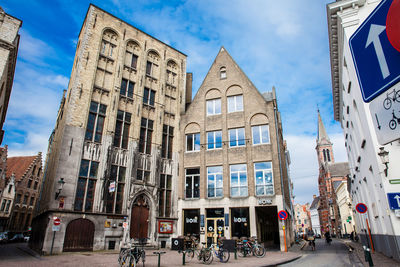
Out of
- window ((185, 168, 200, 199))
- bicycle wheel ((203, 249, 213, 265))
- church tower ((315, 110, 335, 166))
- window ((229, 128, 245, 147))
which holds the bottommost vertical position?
bicycle wheel ((203, 249, 213, 265))

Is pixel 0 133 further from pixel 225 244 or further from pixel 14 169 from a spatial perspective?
pixel 14 169

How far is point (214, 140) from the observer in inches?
979

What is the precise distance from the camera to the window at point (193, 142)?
25.6 metres

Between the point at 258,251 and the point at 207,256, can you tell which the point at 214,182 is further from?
the point at 207,256

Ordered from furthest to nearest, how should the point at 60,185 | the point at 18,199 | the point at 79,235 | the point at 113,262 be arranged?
the point at 18,199, the point at 79,235, the point at 60,185, the point at 113,262

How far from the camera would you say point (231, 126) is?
964 inches

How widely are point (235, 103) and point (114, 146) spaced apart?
12.5 m

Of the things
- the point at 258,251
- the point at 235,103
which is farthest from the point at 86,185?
the point at 235,103

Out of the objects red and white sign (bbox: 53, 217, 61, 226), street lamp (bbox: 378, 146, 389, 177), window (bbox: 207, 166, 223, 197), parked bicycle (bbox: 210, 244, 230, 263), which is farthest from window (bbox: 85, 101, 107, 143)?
street lamp (bbox: 378, 146, 389, 177)

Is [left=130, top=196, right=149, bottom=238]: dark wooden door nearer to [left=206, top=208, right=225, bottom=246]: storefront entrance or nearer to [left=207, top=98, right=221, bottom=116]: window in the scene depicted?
[left=206, top=208, right=225, bottom=246]: storefront entrance

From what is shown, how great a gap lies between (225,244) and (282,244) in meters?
8.14

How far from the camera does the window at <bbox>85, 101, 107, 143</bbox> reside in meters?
20.9

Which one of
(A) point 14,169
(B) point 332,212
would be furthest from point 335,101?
(B) point 332,212

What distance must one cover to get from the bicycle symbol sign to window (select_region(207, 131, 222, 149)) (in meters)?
22.1
